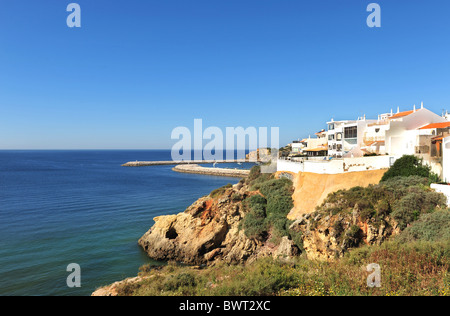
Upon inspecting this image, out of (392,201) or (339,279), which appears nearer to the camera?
(339,279)

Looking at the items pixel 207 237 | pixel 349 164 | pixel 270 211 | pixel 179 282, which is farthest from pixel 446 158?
pixel 179 282

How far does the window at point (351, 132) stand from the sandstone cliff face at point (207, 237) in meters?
17.6

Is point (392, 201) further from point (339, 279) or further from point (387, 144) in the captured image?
point (339, 279)

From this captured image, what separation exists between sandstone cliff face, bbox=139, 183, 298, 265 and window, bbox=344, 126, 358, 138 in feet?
57.7

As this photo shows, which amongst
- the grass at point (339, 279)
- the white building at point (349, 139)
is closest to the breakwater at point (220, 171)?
the white building at point (349, 139)

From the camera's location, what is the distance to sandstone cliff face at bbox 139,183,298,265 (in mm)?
23500

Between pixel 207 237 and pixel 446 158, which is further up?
pixel 446 158

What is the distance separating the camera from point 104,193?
5153cm

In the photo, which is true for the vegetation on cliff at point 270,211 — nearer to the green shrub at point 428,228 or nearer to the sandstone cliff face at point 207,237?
the sandstone cliff face at point 207,237

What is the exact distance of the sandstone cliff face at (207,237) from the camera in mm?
23500

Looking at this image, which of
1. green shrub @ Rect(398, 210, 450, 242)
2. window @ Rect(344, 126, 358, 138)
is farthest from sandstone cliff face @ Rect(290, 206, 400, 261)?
window @ Rect(344, 126, 358, 138)

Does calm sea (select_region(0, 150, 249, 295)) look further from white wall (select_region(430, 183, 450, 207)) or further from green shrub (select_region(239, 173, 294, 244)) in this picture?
white wall (select_region(430, 183, 450, 207))

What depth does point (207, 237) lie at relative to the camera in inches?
987

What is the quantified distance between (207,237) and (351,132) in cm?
2381
